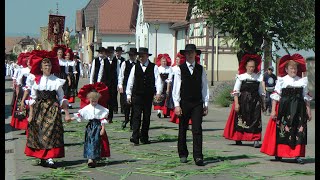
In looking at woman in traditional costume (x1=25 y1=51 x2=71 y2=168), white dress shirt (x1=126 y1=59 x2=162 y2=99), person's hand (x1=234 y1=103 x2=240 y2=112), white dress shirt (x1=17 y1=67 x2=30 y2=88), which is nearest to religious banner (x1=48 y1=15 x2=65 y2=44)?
white dress shirt (x1=17 y1=67 x2=30 y2=88)

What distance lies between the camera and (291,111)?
39.3 feet

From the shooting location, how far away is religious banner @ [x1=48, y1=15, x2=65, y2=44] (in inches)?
1640

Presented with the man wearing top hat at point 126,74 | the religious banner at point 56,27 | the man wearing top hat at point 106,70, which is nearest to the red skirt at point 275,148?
the man wearing top hat at point 126,74

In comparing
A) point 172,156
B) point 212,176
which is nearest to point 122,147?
point 172,156

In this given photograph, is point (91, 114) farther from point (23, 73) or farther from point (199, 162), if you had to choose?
point (23, 73)

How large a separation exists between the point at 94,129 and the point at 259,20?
16.1 meters

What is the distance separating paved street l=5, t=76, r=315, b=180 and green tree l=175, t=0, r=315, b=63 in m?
10.7

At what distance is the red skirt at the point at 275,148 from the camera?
11.8 metres

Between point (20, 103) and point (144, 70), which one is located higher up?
point (144, 70)

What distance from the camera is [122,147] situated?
14117mm

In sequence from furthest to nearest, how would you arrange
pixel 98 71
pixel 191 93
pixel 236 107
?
pixel 98 71 < pixel 236 107 < pixel 191 93

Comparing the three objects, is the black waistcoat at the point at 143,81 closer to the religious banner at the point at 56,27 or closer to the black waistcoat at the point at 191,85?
the black waistcoat at the point at 191,85

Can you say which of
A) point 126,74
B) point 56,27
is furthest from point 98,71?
point 56,27
